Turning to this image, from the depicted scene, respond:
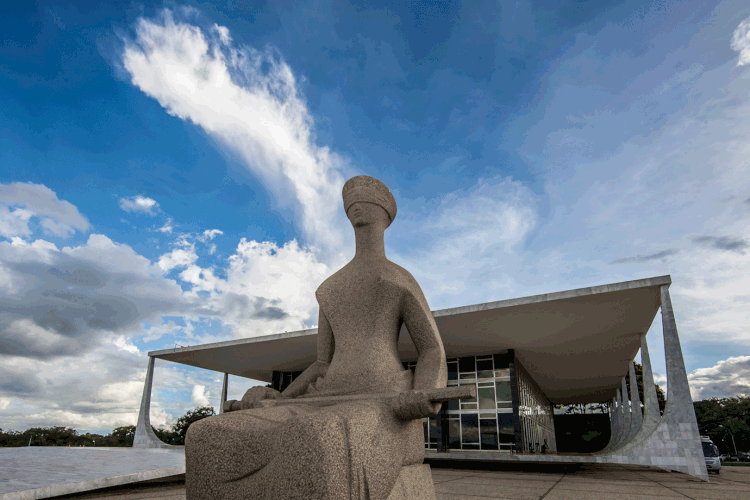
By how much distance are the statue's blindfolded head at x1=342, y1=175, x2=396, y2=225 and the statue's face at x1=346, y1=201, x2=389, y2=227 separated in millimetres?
28

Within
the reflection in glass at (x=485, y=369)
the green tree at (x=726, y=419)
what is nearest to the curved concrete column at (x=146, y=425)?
the reflection in glass at (x=485, y=369)

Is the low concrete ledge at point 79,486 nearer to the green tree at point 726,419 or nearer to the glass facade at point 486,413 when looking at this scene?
the glass facade at point 486,413

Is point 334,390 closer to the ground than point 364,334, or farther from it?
closer to the ground

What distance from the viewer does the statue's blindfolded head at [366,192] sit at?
11.8 feet

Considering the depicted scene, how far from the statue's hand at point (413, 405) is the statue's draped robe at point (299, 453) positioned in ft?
0.20

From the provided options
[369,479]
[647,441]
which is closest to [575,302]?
[647,441]

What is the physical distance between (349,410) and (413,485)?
2.76 ft

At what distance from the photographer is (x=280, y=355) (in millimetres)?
19984

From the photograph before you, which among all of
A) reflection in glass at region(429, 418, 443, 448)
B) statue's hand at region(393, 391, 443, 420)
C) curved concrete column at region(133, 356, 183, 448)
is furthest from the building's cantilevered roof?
statue's hand at region(393, 391, 443, 420)

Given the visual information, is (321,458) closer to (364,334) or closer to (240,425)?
(240,425)

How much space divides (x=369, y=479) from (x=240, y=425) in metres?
0.75

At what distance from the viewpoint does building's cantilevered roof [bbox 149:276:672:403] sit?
1253cm

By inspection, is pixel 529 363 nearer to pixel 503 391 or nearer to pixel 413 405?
pixel 503 391

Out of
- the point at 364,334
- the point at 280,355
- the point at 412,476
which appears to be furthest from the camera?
the point at 280,355
